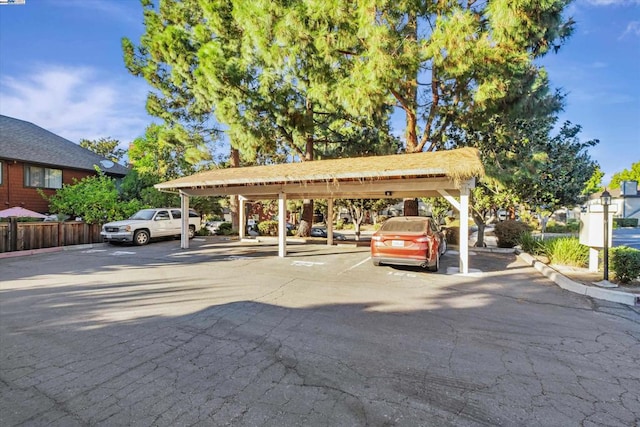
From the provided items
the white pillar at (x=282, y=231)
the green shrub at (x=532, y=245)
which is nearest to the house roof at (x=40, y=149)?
the white pillar at (x=282, y=231)

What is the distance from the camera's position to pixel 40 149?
20.0 metres

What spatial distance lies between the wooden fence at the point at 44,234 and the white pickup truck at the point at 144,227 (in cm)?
94

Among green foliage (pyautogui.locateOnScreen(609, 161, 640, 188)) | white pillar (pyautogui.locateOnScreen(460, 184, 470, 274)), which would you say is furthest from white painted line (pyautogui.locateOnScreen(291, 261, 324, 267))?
green foliage (pyautogui.locateOnScreen(609, 161, 640, 188))

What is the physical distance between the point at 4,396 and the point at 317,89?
12972 millimetres

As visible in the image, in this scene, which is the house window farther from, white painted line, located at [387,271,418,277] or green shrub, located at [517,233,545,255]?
green shrub, located at [517,233,545,255]

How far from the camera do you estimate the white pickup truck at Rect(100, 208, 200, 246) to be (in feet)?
48.0

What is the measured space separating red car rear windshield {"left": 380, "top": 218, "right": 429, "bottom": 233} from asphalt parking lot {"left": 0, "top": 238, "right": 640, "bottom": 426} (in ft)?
5.45

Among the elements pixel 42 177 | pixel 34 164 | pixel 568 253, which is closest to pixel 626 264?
pixel 568 253

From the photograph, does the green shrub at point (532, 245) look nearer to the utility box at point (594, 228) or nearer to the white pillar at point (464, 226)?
the utility box at point (594, 228)

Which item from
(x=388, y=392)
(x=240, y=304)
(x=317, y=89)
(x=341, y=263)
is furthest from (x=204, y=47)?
(x=388, y=392)

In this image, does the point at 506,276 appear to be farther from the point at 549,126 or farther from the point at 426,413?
the point at 549,126

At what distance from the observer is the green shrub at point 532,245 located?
11062 millimetres

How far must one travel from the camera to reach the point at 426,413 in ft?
8.87

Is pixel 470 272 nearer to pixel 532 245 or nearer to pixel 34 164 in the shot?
pixel 532 245
